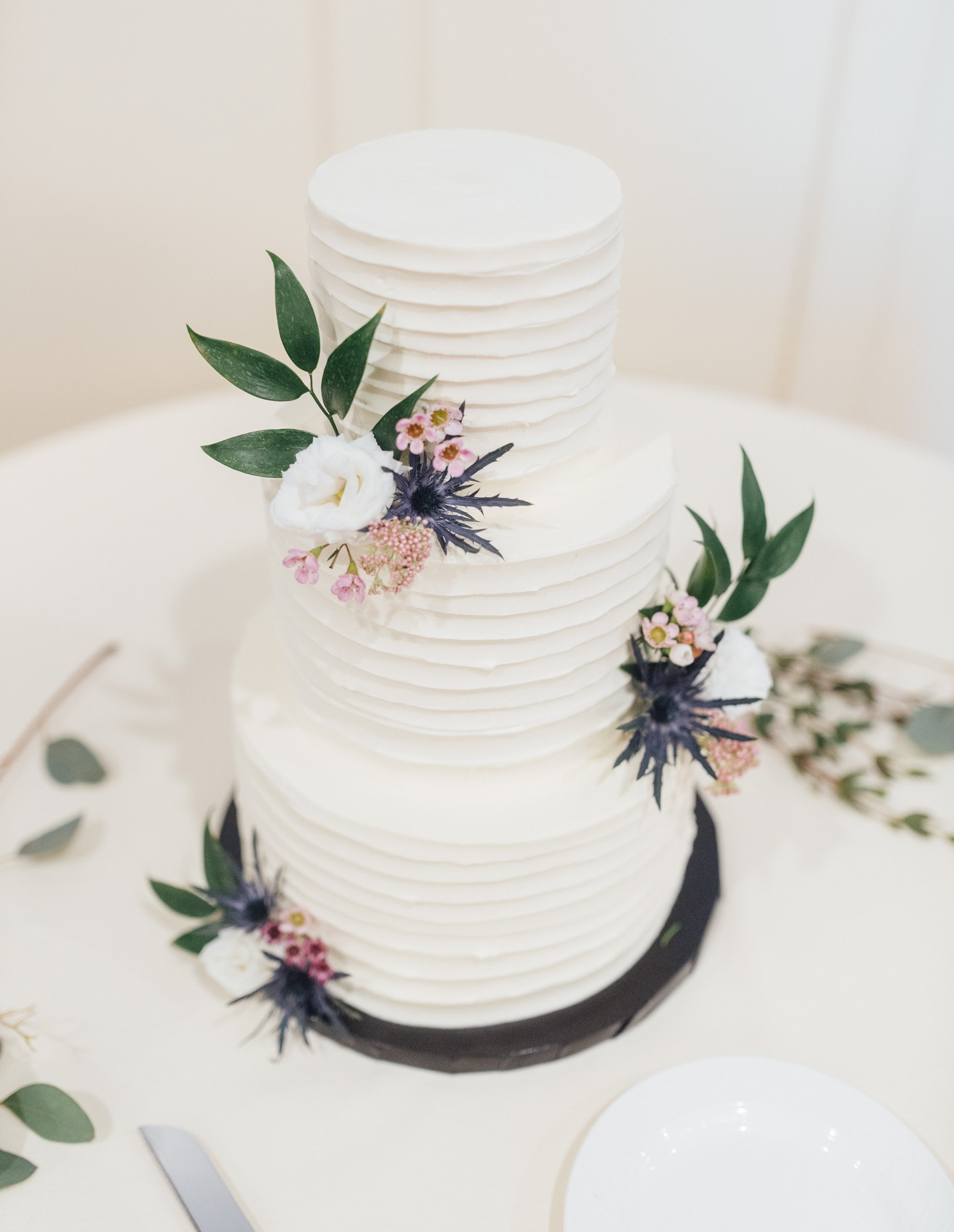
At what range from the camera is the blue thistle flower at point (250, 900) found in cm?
137

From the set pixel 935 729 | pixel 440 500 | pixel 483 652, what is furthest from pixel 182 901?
pixel 935 729

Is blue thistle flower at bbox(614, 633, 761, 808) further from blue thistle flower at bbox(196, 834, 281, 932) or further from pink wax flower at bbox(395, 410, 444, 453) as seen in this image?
blue thistle flower at bbox(196, 834, 281, 932)

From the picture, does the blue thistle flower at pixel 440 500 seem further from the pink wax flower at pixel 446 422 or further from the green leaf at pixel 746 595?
the green leaf at pixel 746 595

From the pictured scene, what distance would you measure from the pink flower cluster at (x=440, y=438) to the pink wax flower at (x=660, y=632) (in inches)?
11.9

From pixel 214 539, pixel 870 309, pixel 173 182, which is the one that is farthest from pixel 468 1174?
pixel 870 309

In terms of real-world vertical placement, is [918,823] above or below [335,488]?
below

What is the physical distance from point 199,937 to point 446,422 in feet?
2.55

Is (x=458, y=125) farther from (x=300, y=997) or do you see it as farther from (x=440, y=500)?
(x=300, y=997)

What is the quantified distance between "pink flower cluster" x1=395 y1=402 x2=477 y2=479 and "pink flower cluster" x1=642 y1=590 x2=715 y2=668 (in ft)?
0.99

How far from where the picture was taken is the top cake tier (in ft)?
3.23

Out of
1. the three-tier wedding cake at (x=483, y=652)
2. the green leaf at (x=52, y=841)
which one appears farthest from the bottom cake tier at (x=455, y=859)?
the green leaf at (x=52, y=841)

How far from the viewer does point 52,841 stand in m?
1.55

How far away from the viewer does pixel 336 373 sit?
1015 millimetres

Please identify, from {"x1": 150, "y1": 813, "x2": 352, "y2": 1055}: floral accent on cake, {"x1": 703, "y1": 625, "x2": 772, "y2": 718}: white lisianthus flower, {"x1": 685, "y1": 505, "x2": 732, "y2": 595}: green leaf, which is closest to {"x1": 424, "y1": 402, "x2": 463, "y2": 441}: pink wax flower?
{"x1": 685, "y1": 505, "x2": 732, "y2": 595}: green leaf
